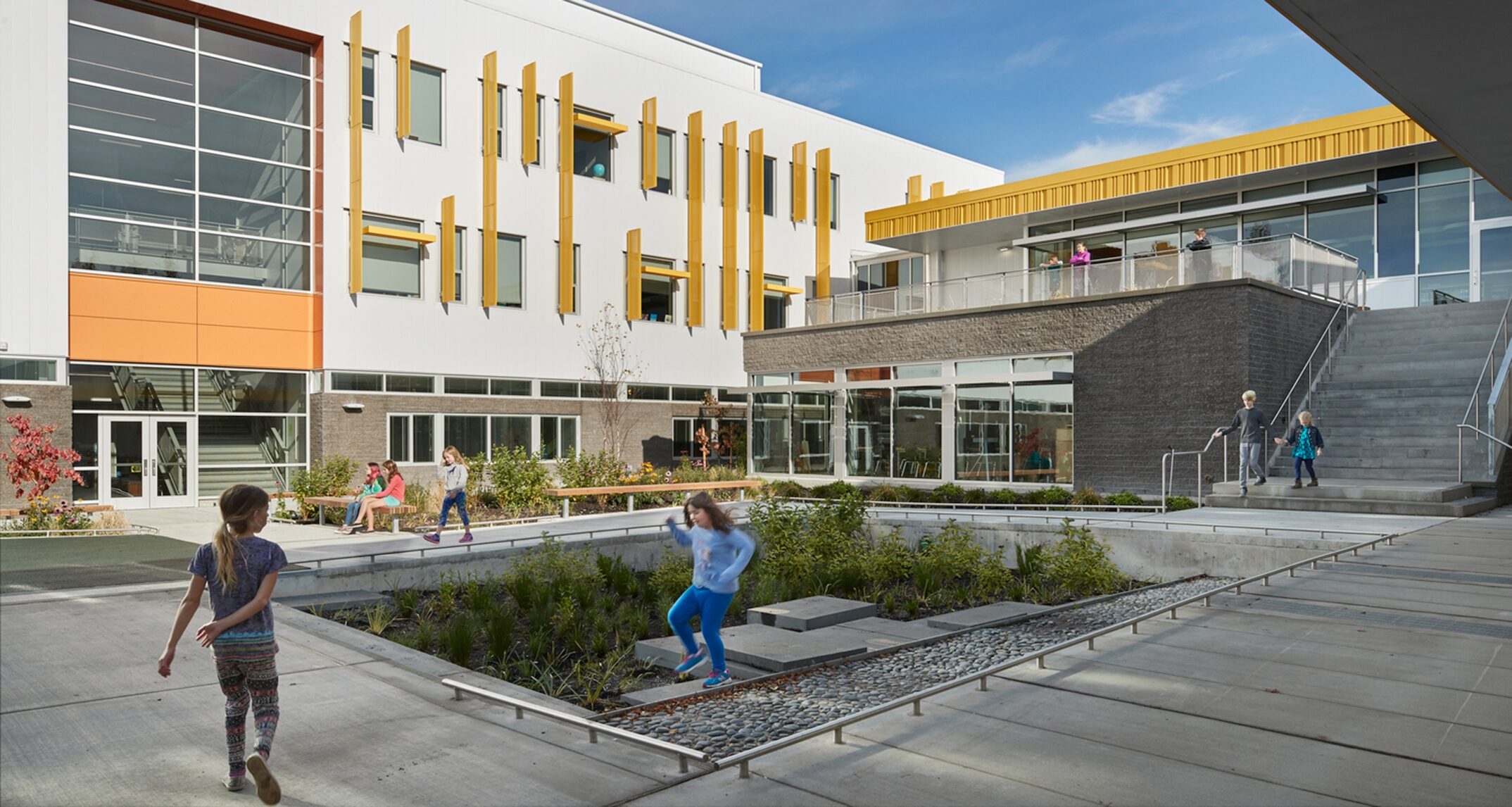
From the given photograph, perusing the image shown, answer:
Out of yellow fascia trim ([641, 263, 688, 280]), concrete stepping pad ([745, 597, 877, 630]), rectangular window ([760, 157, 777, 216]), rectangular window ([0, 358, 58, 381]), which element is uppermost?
rectangular window ([760, 157, 777, 216])

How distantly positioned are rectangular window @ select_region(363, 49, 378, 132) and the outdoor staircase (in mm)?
21529

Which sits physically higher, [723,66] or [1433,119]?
[723,66]

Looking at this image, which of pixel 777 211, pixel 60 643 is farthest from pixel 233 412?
pixel 60 643

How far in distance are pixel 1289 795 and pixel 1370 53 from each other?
5.83m

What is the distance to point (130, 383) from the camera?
72.8 feet

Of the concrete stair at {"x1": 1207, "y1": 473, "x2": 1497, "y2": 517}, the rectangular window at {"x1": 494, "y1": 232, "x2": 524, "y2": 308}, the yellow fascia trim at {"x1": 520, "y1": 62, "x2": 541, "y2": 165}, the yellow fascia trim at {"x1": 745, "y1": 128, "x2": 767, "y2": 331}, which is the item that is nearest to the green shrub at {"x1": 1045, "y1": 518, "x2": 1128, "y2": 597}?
the concrete stair at {"x1": 1207, "y1": 473, "x2": 1497, "y2": 517}

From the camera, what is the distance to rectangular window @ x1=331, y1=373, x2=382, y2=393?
24.7 m

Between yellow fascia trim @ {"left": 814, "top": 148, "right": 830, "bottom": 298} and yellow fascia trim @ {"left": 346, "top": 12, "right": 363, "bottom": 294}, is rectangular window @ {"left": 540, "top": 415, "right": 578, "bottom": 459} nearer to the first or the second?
yellow fascia trim @ {"left": 346, "top": 12, "right": 363, "bottom": 294}

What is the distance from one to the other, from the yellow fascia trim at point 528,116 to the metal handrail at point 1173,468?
61.4 ft

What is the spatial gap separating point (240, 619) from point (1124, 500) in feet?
56.2

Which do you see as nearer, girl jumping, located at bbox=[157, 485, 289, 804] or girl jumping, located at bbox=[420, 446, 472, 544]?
girl jumping, located at bbox=[157, 485, 289, 804]

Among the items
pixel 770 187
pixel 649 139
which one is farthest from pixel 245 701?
pixel 770 187

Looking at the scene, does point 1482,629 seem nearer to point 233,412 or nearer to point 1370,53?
point 1370,53

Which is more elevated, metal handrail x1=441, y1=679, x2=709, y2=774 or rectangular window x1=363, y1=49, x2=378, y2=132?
rectangular window x1=363, y1=49, x2=378, y2=132
